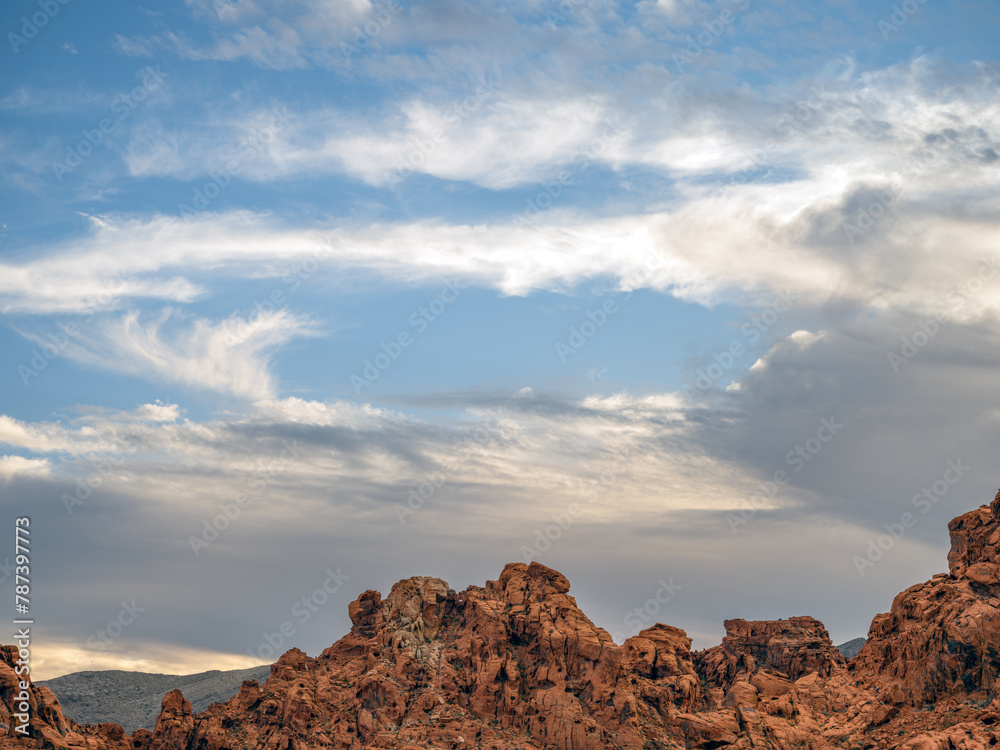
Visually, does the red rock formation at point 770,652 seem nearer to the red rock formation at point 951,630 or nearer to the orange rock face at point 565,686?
the orange rock face at point 565,686

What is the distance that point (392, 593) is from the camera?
15062 cm

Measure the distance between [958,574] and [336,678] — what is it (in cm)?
9236

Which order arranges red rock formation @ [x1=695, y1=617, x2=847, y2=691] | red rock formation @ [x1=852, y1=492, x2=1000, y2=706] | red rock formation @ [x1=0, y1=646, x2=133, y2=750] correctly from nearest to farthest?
1. red rock formation @ [x1=0, y1=646, x2=133, y2=750]
2. red rock formation @ [x1=852, y1=492, x2=1000, y2=706]
3. red rock formation @ [x1=695, y1=617, x2=847, y2=691]

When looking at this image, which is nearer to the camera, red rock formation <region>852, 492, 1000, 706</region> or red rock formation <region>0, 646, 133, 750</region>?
red rock formation <region>0, 646, 133, 750</region>

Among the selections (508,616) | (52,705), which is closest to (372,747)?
(508,616)

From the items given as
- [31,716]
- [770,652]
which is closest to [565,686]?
[770,652]

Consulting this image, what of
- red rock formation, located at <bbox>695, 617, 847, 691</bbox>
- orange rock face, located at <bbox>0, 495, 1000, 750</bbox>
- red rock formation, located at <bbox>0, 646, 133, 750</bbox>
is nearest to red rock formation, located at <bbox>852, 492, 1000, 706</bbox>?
orange rock face, located at <bbox>0, 495, 1000, 750</bbox>

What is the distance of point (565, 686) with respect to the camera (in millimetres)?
130250

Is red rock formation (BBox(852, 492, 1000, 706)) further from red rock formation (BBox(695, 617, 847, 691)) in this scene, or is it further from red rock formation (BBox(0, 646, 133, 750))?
red rock formation (BBox(0, 646, 133, 750))

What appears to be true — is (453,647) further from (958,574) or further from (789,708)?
(958,574)

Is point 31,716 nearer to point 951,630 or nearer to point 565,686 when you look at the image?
point 565,686

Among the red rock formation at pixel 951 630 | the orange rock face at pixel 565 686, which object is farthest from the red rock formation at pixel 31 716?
the red rock formation at pixel 951 630

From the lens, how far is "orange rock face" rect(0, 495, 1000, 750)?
10844 cm

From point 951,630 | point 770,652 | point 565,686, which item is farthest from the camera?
point 770,652
